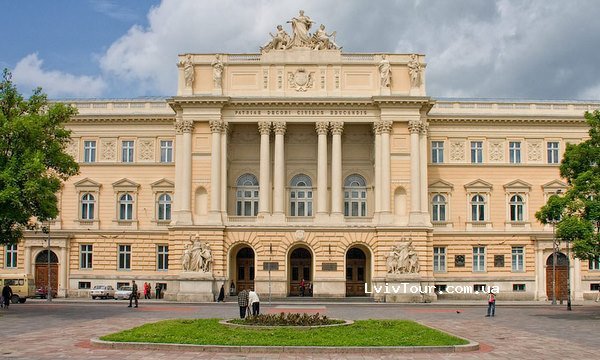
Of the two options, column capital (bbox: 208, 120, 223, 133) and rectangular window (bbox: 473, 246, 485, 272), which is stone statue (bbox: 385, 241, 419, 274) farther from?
column capital (bbox: 208, 120, 223, 133)

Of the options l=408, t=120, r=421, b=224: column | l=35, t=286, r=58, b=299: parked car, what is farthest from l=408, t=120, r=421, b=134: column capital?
l=35, t=286, r=58, b=299: parked car

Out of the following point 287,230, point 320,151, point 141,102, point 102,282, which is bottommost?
point 102,282

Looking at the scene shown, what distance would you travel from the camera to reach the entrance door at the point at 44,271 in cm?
6975

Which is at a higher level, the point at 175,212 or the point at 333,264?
the point at 175,212

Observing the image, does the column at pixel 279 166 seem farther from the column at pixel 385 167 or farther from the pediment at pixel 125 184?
the pediment at pixel 125 184

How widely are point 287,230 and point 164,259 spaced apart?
12.6 m

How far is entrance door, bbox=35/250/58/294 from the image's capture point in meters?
69.8

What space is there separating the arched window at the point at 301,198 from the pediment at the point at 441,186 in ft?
35.3

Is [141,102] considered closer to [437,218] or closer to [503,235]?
[437,218]

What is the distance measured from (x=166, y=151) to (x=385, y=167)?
1987 cm

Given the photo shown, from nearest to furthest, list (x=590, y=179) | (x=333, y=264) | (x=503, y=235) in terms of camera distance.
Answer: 1. (x=590, y=179)
2. (x=333, y=264)
3. (x=503, y=235)

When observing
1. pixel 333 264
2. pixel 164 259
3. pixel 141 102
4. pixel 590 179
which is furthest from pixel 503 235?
pixel 141 102

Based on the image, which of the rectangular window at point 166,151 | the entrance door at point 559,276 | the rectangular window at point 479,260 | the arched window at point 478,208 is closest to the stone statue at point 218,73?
the rectangular window at point 166,151

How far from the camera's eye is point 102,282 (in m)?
69.7
